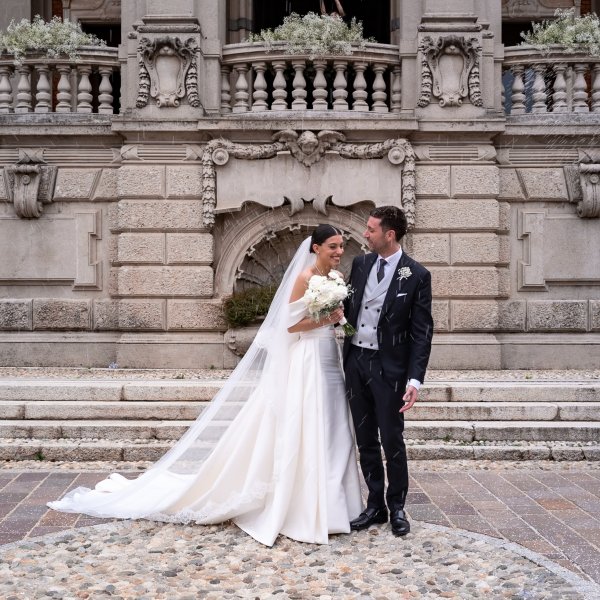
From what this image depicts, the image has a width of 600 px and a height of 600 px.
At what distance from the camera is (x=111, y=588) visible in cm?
426

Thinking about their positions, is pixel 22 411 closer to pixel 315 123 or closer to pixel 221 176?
pixel 221 176

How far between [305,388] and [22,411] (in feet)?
14.1

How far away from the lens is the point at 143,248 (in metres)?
11.7

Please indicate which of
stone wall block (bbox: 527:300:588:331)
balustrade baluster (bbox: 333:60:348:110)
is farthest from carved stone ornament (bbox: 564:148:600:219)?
balustrade baluster (bbox: 333:60:348:110)

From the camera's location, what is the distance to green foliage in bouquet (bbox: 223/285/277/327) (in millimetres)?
11500

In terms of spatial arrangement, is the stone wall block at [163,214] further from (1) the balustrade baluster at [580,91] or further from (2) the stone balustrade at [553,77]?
(1) the balustrade baluster at [580,91]

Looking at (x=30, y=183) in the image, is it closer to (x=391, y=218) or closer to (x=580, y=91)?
(x=391, y=218)

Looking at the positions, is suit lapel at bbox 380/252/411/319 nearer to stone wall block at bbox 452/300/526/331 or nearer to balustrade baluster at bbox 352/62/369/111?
stone wall block at bbox 452/300/526/331

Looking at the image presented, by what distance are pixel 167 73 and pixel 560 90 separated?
5.83 m

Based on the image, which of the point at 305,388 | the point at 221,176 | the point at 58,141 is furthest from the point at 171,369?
the point at 305,388

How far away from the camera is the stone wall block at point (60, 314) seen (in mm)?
12039

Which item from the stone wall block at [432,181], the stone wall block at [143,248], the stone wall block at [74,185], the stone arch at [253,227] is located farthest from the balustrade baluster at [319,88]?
the stone wall block at [74,185]

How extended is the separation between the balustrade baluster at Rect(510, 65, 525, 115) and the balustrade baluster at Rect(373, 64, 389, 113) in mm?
1963

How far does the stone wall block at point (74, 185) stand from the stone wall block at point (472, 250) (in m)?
5.54
